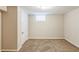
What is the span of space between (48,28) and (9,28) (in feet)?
17.1

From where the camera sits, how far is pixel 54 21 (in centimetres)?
960

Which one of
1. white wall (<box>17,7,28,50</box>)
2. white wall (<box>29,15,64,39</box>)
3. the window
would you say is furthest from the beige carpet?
the window

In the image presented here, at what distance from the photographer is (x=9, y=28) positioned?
4.85 meters

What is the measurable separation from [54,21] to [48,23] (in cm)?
55

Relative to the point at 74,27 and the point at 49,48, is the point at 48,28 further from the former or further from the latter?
the point at 49,48

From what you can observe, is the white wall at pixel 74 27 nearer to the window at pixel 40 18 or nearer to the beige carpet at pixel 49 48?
the beige carpet at pixel 49 48

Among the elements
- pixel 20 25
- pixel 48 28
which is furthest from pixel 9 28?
pixel 48 28

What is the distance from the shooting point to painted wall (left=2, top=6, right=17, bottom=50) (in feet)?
15.8

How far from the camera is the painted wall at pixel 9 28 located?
4824 mm

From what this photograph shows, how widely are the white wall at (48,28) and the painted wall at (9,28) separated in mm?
4733

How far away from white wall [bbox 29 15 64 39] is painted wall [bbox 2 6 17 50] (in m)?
4.73

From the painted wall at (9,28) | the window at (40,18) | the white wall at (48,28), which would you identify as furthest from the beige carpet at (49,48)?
the window at (40,18)

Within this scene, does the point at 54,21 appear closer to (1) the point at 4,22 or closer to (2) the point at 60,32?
(2) the point at 60,32

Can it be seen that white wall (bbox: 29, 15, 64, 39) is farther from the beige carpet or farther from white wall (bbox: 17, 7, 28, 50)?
the beige carpet
